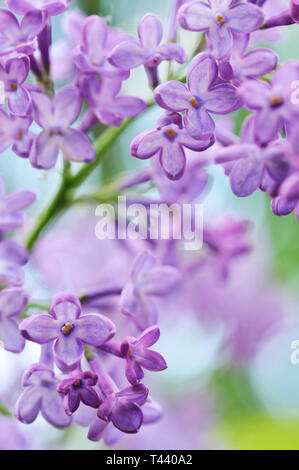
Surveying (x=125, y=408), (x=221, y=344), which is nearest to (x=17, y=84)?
(x=125, y=408)

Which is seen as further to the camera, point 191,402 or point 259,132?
point 191,402

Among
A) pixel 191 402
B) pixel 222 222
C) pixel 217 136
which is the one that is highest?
pixel 217 136

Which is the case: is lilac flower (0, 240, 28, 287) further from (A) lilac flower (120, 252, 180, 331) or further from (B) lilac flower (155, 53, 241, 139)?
(B) lilac flower (155, 53, 241, 139)

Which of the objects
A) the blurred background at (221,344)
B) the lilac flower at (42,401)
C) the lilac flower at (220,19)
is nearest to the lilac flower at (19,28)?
the lilac flower at (220,19)
